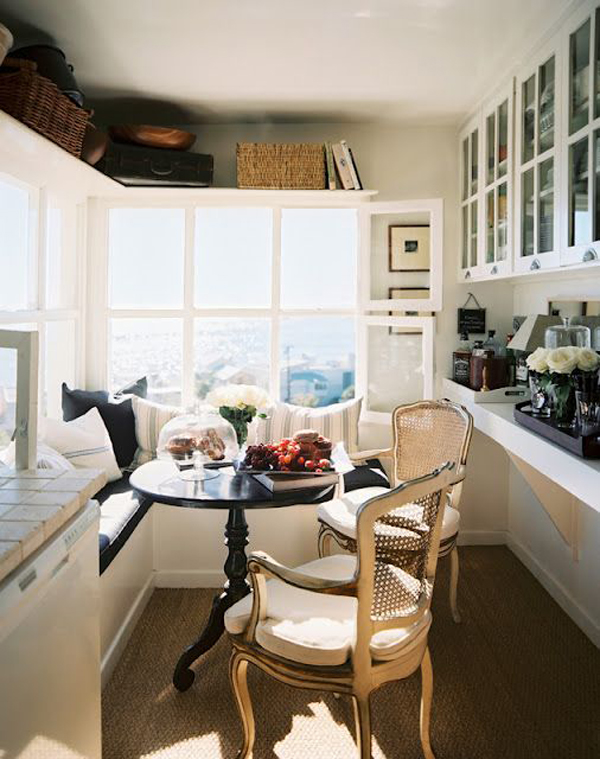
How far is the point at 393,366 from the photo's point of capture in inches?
151

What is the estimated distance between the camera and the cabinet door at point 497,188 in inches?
118

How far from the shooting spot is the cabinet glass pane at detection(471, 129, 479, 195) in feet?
11.6

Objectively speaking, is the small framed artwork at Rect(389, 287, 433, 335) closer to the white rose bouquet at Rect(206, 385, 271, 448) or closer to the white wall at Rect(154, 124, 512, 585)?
the white wall at Rect(154, 124, 512, 585)

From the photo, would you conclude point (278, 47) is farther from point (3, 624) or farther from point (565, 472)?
point (3, 624)

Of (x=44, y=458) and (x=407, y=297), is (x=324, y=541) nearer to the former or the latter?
(x=44, y=458)

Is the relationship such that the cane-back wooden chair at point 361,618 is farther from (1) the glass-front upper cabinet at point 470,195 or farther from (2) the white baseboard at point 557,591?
(1) the glass-front upper cabinet at point 470,195

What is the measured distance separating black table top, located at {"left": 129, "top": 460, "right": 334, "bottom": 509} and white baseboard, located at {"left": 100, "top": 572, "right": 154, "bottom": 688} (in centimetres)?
66

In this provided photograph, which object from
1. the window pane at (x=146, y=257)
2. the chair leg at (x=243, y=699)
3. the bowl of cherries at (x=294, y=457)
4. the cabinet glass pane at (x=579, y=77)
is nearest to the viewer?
the chair leg at (x=243, y=699)

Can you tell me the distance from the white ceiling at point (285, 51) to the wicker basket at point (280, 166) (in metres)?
0.21

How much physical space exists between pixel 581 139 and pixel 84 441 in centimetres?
242

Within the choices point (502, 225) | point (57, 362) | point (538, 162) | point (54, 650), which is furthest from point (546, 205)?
point (57, 362)

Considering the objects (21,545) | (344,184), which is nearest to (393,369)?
(344,184)

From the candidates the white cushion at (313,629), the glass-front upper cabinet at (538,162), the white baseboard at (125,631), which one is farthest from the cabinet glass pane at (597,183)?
the white baseboard at (125,631)

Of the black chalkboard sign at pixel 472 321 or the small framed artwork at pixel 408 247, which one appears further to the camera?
the black chalkboard sign at pixel 472 321
